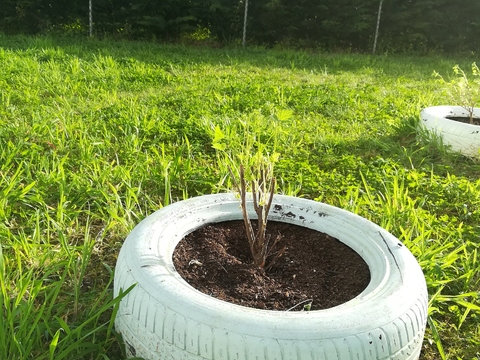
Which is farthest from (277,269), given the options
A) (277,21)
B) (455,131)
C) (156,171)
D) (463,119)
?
(277,21)

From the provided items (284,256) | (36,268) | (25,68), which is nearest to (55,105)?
(25,68)

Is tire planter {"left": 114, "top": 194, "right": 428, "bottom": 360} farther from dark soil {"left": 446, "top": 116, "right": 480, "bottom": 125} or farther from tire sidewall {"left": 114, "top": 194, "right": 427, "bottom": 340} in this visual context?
dark soil {"left": 446, "top": 116, "right": 480, "bottom": 125}

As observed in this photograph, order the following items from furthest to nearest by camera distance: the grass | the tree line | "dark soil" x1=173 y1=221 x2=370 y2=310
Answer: the tree line
the grass
"dark soil" x1=173 y1=221 x2=370 y2=310

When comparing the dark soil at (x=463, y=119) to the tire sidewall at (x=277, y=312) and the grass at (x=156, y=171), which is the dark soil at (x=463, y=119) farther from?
the tire sidewall at (x=277, y=312)

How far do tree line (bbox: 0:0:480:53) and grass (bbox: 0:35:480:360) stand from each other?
4.19 metres

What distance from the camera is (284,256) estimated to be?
1786 mm

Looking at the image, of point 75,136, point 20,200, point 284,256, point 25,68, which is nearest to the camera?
point 284,256

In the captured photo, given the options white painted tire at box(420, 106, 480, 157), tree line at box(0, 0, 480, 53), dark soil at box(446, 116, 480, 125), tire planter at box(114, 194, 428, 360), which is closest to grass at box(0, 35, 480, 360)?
white painted tire at box(420, 106, 480, 157)

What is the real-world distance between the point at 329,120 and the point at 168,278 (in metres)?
3.58

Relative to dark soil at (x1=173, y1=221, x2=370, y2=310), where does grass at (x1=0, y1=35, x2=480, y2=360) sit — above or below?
below

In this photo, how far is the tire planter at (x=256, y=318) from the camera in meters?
1.19

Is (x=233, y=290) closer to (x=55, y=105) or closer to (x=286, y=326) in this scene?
(x=286, y=326)

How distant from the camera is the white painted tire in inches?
141

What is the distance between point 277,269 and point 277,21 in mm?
10366
